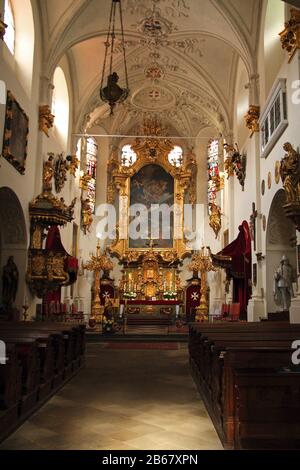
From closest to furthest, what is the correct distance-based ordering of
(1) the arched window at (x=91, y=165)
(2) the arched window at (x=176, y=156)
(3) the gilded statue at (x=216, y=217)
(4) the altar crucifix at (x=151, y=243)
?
1. (3) the gilded statue at (x=216, y=217)
2. (4) the altar crucifix at (x=151, y=243)
3. (1) the arched window at (x=91, y=165)
4. (2) the arched window at (x=176, y=156)

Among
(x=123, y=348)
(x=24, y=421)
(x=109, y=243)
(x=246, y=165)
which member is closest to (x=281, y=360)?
(x=24, y=421)

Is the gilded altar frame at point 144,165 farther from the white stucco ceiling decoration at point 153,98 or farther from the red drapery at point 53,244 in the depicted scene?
the red drapery at point 53,244

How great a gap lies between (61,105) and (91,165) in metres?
6.29

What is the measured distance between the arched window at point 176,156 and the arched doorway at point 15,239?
13112mm

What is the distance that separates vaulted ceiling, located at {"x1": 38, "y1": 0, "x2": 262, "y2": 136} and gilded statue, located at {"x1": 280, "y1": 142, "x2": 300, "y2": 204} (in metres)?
6.43

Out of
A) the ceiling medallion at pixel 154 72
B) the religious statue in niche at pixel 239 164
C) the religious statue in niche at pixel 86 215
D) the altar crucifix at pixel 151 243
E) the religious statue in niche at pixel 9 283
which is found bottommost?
the religious statue in niche at pixel 9 283

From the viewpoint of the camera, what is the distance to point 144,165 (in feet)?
78.2

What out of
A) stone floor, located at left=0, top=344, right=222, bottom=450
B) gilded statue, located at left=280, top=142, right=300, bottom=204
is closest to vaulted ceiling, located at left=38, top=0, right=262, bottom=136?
gilded statue, located at left=280, top=142, right=300, bottom=204

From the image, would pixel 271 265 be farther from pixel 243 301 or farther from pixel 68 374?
pixel 68 374

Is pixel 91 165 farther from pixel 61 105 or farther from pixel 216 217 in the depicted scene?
pixel 216 217

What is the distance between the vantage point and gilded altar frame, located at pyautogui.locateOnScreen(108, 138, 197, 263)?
22828mm

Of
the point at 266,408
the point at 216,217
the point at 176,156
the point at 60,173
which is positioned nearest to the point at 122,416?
the point at 266,408

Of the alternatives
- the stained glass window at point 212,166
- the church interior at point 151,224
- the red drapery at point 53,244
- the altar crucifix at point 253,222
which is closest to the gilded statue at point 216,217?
the church interior at point 151,224

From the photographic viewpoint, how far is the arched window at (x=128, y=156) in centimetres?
2415
